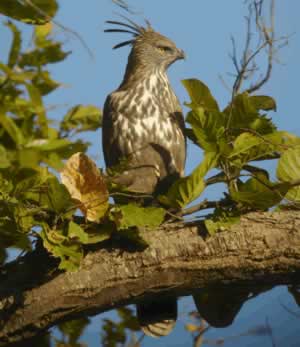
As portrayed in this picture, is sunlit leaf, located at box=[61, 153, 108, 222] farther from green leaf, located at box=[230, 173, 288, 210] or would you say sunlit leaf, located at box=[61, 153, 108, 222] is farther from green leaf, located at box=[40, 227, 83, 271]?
green leaf, located at box=[230, 173, 288, 210]

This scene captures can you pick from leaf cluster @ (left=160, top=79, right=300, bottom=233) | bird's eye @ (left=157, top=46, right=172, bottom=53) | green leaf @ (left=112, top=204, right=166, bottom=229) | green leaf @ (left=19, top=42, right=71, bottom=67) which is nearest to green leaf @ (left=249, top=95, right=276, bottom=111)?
leaf cluster @ (left=160, top=79, right=300, bottom=233)

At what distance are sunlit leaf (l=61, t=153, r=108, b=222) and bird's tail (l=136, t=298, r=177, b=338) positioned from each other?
0.60 m

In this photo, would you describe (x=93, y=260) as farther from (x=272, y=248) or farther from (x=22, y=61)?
(x=22, y=61)

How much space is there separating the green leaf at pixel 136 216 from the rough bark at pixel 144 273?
3.5 inches

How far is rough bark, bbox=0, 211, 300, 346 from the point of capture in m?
1.80

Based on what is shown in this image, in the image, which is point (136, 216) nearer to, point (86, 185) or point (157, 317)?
point (86, 185)

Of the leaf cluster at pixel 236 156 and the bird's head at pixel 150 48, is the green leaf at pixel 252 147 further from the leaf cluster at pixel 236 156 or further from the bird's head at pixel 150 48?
the bird's head at pixel 150 48

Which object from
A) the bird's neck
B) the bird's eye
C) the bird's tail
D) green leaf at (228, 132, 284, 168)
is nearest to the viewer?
green leaf at (228, 132, 284, 168)

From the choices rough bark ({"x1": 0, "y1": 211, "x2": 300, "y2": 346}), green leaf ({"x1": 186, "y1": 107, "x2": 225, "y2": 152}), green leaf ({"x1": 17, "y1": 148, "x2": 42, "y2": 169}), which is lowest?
rough bark ({"x1": 0, "y1": 211, "x2": 300, "y2": 346})

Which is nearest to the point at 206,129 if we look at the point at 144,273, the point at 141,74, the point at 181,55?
the point at 144,273

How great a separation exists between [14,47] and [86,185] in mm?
736

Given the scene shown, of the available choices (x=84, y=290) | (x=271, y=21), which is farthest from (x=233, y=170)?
(x=271, y=21)

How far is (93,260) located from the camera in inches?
72.7

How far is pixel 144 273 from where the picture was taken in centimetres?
183
